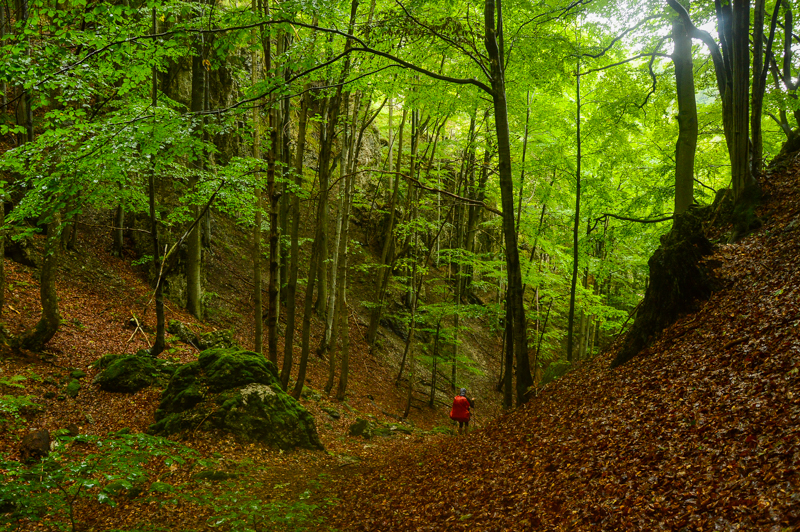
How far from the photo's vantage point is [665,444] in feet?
14.3

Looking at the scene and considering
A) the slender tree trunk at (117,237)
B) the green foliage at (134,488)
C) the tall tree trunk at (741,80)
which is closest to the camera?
the green foliage at (134,488)

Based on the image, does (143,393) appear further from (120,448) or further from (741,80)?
(741,80)

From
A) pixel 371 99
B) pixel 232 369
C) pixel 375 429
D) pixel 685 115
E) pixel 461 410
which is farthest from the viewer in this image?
pixel 371 99

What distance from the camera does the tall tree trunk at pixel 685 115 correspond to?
383 inches

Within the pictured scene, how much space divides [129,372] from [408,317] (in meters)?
8.77

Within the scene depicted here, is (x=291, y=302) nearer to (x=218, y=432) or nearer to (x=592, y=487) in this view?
(x=218, y=432)

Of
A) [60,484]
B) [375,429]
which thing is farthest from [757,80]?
[60,484]

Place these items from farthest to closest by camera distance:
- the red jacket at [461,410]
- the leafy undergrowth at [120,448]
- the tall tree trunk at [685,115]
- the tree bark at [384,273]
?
the tree bark at [384,273], the red jacket at [461,410], the tall tree trunk at [685,115], the leafy undergrowth at [120,448]

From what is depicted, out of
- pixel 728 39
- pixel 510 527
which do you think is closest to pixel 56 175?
pixel 510 527

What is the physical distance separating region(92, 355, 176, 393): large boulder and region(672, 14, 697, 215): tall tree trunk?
12.4 metres

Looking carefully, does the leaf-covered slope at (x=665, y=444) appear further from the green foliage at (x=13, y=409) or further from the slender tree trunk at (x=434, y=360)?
the slender tree trunk at (x=434, y=360)

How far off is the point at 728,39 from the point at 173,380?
41.6 feet

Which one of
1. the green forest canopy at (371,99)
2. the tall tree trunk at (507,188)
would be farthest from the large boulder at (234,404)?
the tall tree trunk at (507,188)

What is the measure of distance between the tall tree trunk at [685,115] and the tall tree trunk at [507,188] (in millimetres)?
4716
